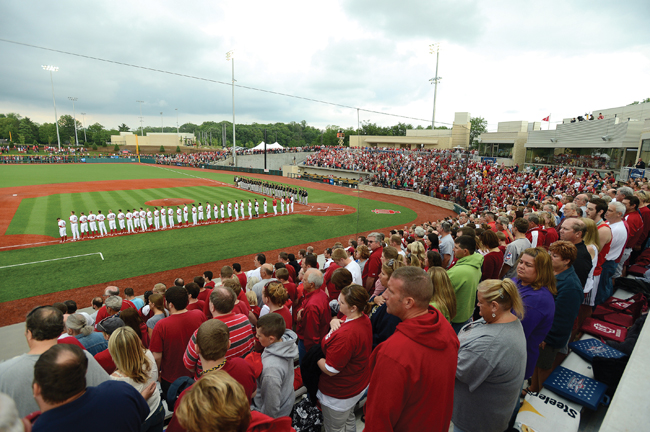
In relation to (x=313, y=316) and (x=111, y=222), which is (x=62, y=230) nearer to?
(x=111, y=222)

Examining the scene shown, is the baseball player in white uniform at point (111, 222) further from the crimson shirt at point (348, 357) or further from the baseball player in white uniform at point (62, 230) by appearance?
the crimson shirt at point (348, 357)

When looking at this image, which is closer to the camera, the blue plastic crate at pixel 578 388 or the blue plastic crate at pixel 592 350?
the blue plastic crate at pixel 578 388

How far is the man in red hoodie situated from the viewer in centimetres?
194

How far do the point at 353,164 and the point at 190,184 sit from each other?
20686mm

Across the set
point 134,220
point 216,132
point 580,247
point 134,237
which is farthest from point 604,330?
point 216,132

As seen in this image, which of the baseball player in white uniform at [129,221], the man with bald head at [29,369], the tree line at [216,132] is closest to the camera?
the man with bald head at [29,369]

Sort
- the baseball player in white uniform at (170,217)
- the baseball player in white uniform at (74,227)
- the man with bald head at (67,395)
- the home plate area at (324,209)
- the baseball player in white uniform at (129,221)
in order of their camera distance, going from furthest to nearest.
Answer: the home plate area at (324,209) → the baseball player in white uniform at (170,217) → the baseball player in white uniform at (129,221) → the baseball player in white uniform at (74,227) → the man with bald head at (67,395)

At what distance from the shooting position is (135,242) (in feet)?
52.9

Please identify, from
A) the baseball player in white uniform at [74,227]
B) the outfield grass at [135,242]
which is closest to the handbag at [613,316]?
the outfield grass at [135,242]

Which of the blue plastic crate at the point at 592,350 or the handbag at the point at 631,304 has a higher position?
the handbag at the point at 631,304

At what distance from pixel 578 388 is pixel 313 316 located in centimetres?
317

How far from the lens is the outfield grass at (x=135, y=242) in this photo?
11.8m

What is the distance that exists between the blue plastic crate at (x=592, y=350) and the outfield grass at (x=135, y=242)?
840 cm

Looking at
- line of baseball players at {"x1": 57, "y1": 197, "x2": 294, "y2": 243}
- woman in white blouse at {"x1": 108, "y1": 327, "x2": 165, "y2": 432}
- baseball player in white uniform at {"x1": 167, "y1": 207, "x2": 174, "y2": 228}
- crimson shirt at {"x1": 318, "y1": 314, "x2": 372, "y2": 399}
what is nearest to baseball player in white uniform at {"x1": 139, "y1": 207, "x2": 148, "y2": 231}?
line of baseball players at {"x1": 57, "y1": 197, "x2": 294, "y2": 243}
